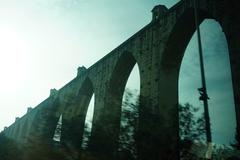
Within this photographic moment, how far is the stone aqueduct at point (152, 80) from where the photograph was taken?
34.3 feet

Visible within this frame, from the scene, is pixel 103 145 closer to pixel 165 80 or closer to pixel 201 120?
pixel 201 120

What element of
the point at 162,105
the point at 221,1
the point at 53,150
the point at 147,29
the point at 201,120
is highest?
the point at 147,29

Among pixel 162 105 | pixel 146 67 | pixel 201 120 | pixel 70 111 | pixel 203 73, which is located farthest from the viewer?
pixel 70 111

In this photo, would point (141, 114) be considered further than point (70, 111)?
No

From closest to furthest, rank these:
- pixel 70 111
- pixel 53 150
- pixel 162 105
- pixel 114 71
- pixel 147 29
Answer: pixel 53 150 → pixel 162 105 → pixel 147 29 → pixel 114 71 → pixel 70 111

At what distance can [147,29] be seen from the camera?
1661 centimetres

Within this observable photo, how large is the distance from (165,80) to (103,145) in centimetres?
474

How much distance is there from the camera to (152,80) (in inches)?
583

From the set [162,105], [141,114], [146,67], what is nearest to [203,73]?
[141,114]

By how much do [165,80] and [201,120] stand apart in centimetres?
479

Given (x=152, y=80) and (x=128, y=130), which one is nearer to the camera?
(x=128, y=130)

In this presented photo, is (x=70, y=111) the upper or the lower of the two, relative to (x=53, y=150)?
upper

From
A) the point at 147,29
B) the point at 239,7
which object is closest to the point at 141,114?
the point at 239,7

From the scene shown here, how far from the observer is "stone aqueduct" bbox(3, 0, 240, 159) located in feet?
34.3
